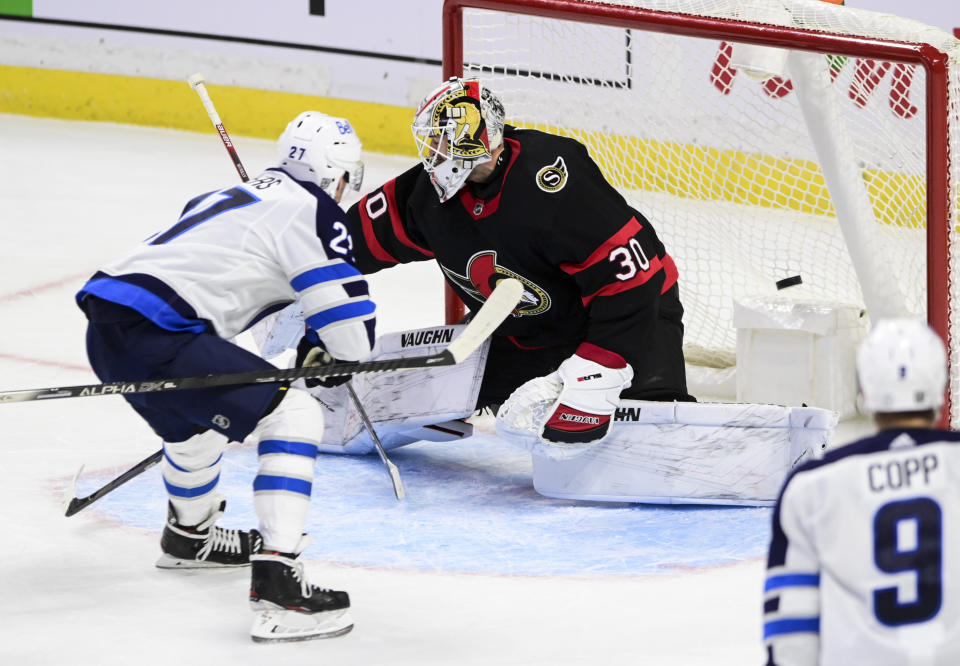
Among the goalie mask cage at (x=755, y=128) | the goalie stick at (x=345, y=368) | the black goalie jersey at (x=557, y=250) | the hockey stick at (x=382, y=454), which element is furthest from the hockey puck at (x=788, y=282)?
the goalie stick at (x=345, y=368)

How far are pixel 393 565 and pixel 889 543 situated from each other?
146 centimetres

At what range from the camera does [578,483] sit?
10.7ft

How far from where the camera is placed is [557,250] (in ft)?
10.4

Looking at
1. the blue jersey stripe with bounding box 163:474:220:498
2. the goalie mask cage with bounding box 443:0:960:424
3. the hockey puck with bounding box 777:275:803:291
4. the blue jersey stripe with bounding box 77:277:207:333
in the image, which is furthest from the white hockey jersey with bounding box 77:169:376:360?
the hockey puck with bounding box 777:275:803:291

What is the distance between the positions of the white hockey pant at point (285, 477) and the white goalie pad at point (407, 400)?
90 centimetres

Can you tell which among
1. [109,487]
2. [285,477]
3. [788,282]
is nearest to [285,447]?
[285,477]

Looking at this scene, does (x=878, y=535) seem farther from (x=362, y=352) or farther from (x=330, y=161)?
(x=330, y=161)

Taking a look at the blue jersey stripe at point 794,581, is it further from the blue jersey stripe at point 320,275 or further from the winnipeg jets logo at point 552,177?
the winnipeg jets logo at point 552,177

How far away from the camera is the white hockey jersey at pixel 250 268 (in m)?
2.56

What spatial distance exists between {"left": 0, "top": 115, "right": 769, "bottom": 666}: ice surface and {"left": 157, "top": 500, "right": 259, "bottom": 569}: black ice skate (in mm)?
31

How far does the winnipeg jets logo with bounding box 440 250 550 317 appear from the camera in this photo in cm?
329

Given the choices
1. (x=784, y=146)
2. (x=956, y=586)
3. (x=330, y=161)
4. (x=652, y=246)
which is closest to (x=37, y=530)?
(x=330, y=161)

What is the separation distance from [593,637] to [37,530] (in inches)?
48.4

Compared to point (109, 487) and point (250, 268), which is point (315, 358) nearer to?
point (250, 268)
